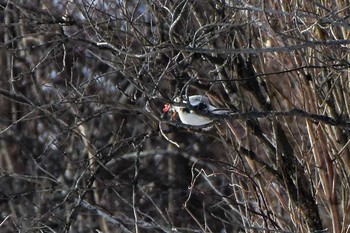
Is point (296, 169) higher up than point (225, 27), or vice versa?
point (225, 27)

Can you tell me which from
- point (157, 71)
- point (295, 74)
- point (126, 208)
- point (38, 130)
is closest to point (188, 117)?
point (157, 71)

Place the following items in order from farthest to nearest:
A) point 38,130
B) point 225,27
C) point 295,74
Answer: point 38,130 < point 295,74 < point 225,27

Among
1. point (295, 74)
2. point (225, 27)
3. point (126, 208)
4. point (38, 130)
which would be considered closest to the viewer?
point (225, 27)

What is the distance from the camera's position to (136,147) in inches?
379

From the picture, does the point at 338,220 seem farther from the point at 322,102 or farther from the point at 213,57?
the point at 213,57

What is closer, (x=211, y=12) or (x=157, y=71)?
(x=157, y=71)

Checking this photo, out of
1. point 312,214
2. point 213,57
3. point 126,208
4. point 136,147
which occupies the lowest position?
point 126,208

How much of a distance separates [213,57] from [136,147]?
35.9 inches

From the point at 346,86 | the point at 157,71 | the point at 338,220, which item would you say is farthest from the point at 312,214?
the point at 157,71

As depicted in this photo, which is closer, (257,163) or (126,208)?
(257,163)

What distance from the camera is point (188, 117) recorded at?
8938 mm

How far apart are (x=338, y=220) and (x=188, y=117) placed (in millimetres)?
1356

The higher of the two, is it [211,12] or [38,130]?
[211,12]

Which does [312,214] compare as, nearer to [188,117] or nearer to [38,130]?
[188,117]
